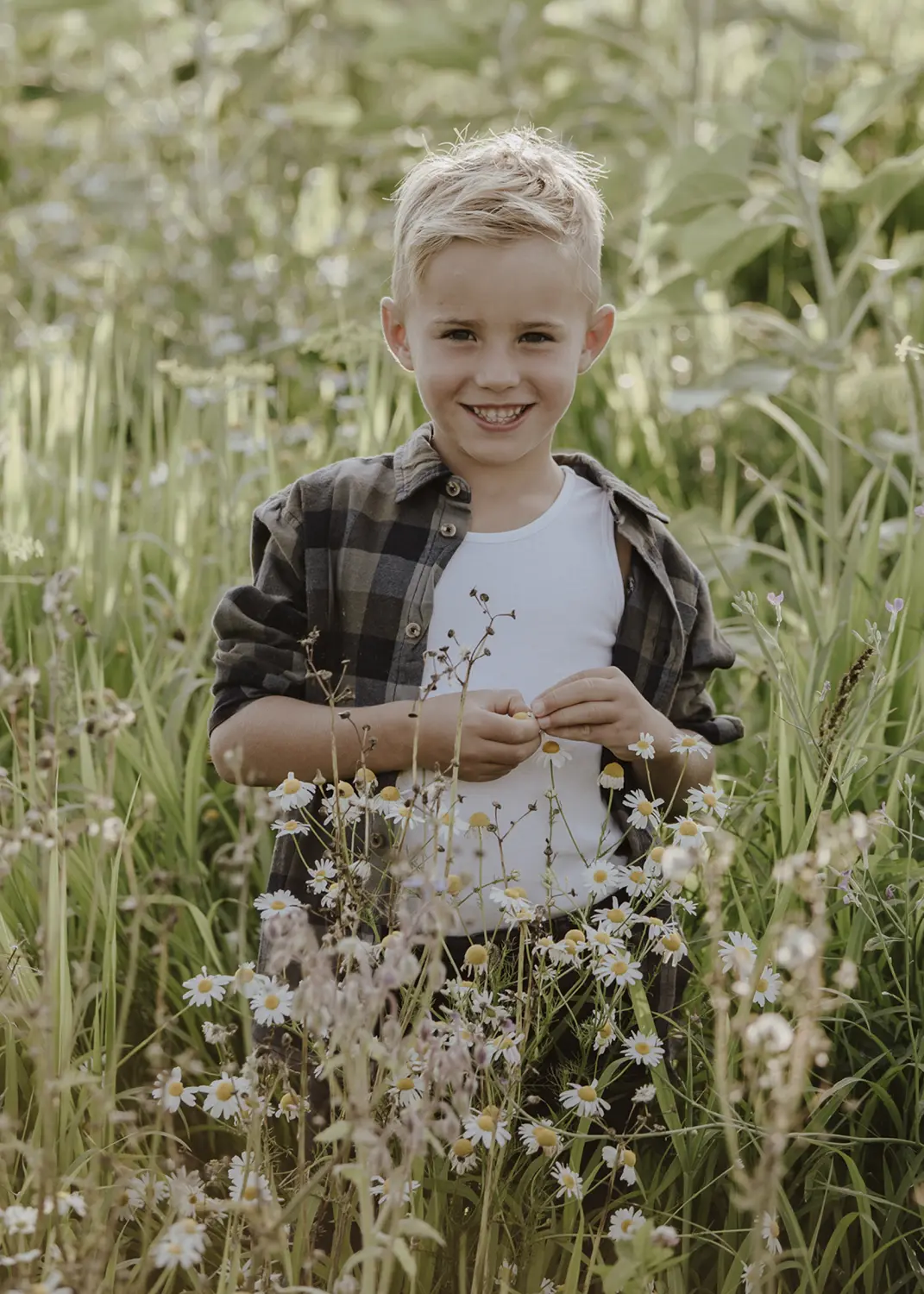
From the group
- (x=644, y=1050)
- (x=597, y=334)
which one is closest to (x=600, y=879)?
(x=644, y=1050)

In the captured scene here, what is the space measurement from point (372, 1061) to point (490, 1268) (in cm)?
35

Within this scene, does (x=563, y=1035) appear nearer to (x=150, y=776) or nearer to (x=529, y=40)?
(x=150, y=776)

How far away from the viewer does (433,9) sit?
471 cm

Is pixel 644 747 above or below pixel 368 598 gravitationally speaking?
below

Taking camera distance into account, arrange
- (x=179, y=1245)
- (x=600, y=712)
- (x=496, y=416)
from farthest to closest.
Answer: (x=496, y=416) < (x=600, y=712) < (x=179, y=1245)

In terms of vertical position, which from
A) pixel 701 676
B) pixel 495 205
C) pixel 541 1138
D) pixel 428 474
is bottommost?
pixel 541 1138

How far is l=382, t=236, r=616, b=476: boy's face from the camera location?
1.88 meters

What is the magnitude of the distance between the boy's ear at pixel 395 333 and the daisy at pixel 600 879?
2.47 ft

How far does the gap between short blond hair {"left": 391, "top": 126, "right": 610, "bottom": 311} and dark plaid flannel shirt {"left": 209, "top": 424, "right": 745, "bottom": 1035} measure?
27cm

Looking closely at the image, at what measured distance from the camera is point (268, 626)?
196cm

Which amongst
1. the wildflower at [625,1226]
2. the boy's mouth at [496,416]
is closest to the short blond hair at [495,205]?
the boy's mouth at [496,416]

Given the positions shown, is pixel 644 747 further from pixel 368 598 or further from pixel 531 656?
pixel 368 598

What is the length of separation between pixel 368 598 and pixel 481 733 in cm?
29

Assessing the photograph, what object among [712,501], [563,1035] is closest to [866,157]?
[712,501]
